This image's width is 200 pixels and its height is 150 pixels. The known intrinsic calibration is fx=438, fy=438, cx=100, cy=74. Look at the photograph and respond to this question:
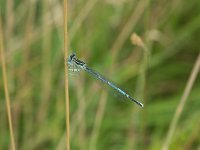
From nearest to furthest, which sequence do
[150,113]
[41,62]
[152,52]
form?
[150,113]
[41,62]
[152,52]

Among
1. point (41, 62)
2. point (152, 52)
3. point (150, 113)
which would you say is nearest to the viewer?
point (150, 113)

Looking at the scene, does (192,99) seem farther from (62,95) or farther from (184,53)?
(62,95)

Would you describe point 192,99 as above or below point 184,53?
below

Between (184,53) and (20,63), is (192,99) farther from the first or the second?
(20,63)

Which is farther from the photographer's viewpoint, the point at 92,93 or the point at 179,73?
the point at 179,73

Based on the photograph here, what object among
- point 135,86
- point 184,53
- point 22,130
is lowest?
point 22,130

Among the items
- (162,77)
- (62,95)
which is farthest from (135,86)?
(62,95)
